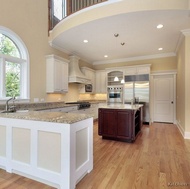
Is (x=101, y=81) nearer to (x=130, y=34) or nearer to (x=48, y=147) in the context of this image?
(x=130, y=34)

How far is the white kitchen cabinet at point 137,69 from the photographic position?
6.02 meters

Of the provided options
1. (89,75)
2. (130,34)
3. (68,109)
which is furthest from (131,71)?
(68,109)

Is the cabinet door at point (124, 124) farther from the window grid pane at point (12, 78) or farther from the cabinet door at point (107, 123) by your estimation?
the window grid pane at point (12, 78)

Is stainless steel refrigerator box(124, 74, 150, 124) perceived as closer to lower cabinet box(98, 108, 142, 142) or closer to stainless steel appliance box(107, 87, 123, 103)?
stainless steel appliance box(107, 87, 123, 103)

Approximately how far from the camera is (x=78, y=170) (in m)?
1.88

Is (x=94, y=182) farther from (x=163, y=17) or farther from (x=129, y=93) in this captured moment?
(x=129, y=93)

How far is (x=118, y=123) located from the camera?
3.75 m

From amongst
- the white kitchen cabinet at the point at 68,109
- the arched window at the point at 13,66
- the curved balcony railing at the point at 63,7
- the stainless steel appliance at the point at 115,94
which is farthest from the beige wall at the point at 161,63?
the arched window at the point at 13,66

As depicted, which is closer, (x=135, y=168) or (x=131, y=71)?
(x=135, y=168)

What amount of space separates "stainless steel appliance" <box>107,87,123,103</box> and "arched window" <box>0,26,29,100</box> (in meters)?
3.93

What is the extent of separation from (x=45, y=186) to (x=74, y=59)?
191 inches

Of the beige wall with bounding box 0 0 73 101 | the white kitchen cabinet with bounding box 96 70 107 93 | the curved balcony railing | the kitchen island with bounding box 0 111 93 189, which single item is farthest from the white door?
the kitchen island with bounding box 0 111 93 189

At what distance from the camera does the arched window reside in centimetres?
353

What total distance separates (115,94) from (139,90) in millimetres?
1164
